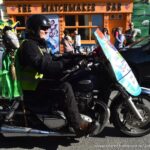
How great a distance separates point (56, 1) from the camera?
65.3ft

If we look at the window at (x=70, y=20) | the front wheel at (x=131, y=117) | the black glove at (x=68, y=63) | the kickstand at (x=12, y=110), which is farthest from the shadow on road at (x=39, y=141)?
the window at (x=70, y=20)

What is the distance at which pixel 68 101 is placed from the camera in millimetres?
4375

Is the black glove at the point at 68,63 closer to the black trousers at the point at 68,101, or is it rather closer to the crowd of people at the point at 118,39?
the black trousers at the point at 68,101

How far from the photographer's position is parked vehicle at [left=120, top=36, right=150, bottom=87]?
8391 mm

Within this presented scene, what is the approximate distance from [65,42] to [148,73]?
6.34m

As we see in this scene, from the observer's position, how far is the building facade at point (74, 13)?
20.0m

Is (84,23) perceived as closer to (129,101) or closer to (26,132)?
(129,101)

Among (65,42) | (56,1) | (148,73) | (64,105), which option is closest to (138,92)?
(64,105)

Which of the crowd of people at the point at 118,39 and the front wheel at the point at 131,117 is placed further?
the crowd of people at the point at 118,39

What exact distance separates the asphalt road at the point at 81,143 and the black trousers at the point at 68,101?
415 millimetres

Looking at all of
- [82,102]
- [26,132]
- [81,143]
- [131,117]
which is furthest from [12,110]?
[131,117]

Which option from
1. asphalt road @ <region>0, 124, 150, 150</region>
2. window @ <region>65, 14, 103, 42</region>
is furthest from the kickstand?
window @ <region>65, 14, 103, 42</region>

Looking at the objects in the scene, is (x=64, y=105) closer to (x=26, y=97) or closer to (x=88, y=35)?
(x=26, y=97)

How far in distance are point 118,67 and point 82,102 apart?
600 mm
